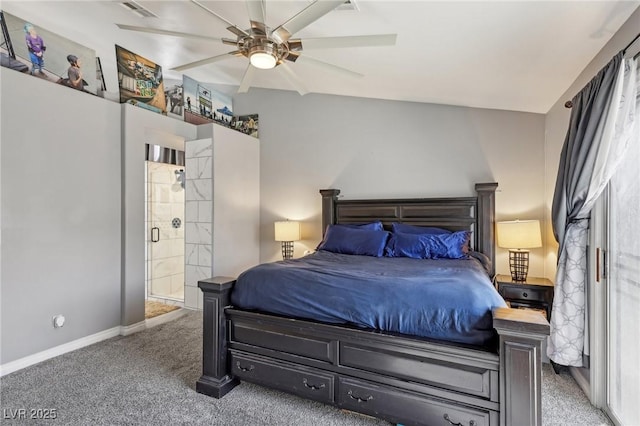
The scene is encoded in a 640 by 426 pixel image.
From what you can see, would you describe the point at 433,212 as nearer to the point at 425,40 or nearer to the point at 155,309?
the point at 425,40

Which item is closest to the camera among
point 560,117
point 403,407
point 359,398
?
point 403,407

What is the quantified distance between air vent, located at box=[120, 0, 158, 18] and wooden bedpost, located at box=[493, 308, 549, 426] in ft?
12.1

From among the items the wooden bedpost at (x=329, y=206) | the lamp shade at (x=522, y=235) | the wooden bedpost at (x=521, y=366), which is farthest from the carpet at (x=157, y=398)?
the wooden bedpost at (x=329, y=206)

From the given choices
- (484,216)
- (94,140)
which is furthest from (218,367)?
(484,216)

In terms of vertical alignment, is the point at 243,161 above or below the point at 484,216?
above

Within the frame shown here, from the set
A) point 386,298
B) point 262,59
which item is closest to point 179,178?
point 262,59

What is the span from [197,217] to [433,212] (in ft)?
10.2

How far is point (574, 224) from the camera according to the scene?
7.74 feet

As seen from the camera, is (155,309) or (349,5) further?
(155,309)

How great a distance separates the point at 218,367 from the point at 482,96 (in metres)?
3.60

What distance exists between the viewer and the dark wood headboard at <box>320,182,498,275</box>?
3.60 metres

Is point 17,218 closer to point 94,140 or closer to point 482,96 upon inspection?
point 94,140

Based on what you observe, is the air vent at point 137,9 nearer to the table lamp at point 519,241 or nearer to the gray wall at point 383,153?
the gray wall at point 383,153

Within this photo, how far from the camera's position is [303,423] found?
6.46ft
